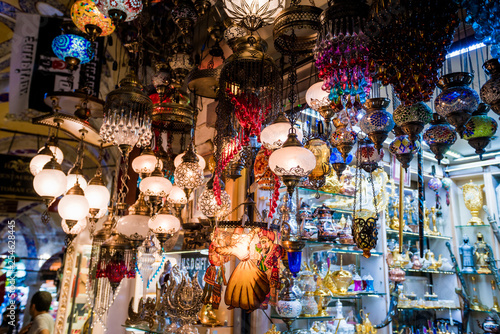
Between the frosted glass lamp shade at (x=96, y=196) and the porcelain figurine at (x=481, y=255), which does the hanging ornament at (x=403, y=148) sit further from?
the porcelain figurine at (x=481, y=255)

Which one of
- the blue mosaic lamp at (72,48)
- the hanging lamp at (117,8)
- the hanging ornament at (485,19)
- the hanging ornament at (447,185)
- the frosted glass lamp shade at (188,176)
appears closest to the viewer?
the hanging ornament at (485,19)

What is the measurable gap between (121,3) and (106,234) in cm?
193

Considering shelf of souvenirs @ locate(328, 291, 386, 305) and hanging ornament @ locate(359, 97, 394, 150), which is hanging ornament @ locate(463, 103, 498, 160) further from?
shelf of souvenirs @ locate(328, 291, 386, 305)

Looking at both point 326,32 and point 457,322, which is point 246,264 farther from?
point 457,322

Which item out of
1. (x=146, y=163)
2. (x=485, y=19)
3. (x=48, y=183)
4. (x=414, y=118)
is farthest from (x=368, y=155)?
(x=48, y=183)

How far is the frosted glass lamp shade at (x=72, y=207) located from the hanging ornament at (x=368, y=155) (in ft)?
5.92

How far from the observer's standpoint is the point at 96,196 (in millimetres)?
2627

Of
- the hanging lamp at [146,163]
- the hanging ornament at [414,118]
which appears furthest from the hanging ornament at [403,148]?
the hanging lamp at [146,163]

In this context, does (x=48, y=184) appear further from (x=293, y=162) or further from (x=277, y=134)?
(x=293, y=162)

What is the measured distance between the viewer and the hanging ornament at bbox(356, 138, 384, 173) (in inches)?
74.3

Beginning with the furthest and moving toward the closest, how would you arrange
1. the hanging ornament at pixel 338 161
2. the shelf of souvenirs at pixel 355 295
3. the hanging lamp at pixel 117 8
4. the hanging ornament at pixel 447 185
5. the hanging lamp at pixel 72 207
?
the hanging ornament at pixel 447 185 → the shelf of souvenirs at pixel 355 295 → the hanging lamp at pixel 72 207 → the hanging ornament at pixel 338 161 → the hanging lamp at pixel 117 8

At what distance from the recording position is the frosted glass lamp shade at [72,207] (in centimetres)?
241

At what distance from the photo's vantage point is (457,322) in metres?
4.15

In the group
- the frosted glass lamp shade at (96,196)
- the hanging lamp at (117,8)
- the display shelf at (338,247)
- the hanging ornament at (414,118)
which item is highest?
the hanging lamp at (117,8)
